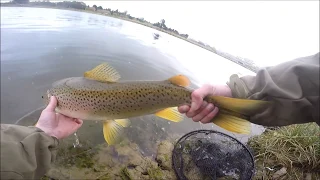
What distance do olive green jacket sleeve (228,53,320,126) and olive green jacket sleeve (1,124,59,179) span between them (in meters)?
1.57

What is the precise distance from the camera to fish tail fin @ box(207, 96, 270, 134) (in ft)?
5.65

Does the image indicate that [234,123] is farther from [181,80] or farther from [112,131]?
[112,131]

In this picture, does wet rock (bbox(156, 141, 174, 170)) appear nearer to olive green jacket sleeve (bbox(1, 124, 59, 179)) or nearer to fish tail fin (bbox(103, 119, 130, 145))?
fish tail fin (bbox(103, 119, 130, 145))

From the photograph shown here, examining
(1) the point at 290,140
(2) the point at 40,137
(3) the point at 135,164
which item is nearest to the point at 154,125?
(3) the point at 135,164

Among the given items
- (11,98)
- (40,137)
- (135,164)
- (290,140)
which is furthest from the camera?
(11,98)

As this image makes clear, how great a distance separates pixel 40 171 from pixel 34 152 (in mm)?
174

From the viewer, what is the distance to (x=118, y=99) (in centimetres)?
236

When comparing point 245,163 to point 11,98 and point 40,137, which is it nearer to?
point 40,137

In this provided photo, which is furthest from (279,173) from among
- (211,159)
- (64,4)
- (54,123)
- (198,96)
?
(64,4)

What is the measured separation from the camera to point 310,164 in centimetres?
372

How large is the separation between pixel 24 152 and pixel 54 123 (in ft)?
2.74

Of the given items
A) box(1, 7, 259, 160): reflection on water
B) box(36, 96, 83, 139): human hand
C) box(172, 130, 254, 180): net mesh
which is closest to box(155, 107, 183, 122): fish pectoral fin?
box(36, 96, 83, 139): human hand

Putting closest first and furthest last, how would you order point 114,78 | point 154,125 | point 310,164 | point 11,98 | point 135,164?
1. point 114,78
2. point 135,164
3. point 310,164
4. point 154,125
5. point 11,98

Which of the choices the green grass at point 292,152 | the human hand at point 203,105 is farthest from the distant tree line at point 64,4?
the human hand at point 203,105
